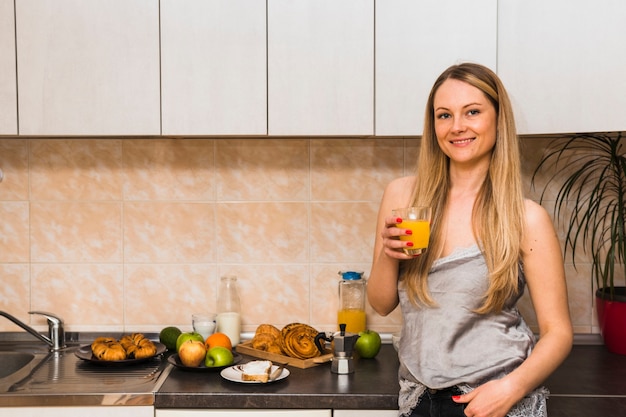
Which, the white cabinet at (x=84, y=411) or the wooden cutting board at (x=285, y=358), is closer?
the white cabinet at (x=84, y=411)

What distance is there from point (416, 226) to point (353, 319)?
871 millimetres

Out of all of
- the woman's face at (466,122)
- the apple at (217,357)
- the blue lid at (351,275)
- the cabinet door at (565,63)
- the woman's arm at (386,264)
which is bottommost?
the apple at (217,357)

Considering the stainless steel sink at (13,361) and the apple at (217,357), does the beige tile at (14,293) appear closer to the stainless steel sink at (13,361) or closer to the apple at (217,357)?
the stainless steel sink at (13,361)

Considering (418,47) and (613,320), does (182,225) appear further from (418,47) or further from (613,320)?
(613,320)

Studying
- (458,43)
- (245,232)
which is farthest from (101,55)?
(458,43)

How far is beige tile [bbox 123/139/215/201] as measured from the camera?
2604mm

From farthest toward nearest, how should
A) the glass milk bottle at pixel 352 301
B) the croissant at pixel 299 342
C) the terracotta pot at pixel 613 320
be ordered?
the glass milk bottle at pixel 352 301 < the terracotta pot at pixel 613 320 < the croissant at pixel 299 342

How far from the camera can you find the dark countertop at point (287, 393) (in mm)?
1979

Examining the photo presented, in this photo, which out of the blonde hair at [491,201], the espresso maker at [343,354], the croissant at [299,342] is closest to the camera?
the blonde hair at [491,201]

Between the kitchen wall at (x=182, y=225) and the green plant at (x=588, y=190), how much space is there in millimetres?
122

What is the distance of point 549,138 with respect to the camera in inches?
101

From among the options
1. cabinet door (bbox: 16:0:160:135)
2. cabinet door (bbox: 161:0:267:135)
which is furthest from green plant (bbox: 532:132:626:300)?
cabinet door (bbox: 16:0:160:135)

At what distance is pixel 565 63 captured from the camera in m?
2.12

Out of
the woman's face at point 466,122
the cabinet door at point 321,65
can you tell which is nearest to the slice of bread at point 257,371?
the cabinet door at point 321,65
